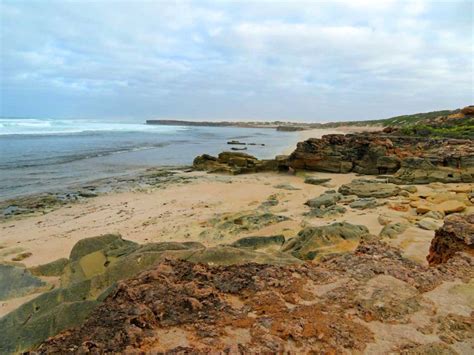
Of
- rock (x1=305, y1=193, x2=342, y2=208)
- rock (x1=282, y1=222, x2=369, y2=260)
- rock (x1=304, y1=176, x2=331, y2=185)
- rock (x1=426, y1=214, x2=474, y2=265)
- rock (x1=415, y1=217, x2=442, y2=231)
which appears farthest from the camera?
rock (x1=304, y1=176, x2=331, y2=185)

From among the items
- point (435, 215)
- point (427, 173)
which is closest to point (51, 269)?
point (435, 215)

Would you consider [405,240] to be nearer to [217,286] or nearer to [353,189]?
[217,286]

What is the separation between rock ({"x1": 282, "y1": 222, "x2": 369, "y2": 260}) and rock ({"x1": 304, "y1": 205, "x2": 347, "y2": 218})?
256 cm

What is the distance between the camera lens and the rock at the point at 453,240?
4.57m

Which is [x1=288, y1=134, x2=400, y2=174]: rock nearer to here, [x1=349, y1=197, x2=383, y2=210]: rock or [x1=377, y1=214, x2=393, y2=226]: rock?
[x1=349, y1=197, x2=383, y2=210]: rock

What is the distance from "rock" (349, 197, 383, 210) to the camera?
31.7 ft

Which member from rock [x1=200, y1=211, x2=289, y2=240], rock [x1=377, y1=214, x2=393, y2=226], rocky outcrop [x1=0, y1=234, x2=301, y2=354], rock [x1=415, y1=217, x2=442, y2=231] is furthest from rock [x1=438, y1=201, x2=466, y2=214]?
rocky outcrop [x1=0, y1=234, x2=301, y2=354]

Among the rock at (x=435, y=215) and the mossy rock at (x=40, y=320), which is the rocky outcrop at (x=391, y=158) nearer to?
the rock at (x=435, y=215)

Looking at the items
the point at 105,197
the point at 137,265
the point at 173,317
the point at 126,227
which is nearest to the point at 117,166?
the point at 105,197

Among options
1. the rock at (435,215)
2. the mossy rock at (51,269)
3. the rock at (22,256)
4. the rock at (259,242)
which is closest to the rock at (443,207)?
the rock at (435,215)

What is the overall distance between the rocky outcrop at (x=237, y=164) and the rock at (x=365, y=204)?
865 cm

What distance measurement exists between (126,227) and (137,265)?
544 cm

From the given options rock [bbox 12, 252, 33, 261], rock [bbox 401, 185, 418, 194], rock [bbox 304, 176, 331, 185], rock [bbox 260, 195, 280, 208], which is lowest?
rock [bbox 12, 252, 33, 261]

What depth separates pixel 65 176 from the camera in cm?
1903
